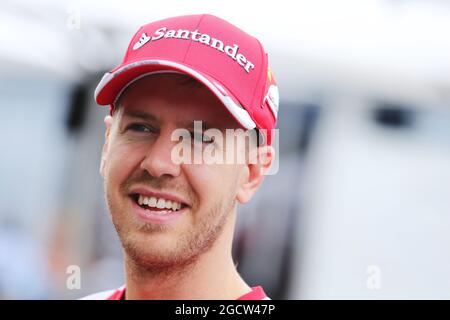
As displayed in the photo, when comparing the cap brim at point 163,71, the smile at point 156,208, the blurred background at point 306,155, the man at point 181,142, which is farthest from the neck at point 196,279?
the blurred background at point 306,155

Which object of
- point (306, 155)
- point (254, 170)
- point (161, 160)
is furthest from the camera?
point (306, 155)

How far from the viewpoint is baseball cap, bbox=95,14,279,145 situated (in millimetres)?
1161

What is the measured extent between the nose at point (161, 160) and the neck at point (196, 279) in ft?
0.67

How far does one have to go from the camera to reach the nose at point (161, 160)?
1134 mm

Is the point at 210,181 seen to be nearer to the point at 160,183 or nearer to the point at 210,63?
the point at 160,183

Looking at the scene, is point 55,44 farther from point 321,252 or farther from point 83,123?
point 321,252

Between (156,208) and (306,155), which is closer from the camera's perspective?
(156,208)

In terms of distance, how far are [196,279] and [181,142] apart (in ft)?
1.09

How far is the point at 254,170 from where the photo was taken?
1280 millimetres

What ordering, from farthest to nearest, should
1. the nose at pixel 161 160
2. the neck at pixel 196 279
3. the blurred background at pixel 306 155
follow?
the blurred background at pixel 306 155, the neck at pixel 196 279, the nose at pixel 161 160

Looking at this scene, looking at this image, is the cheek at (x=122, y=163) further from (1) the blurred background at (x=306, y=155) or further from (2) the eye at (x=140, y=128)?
(1) the blurred background at (x=306, y=155)

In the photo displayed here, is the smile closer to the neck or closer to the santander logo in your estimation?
the neck

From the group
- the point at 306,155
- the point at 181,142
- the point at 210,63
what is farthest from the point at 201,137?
the point at 306,155

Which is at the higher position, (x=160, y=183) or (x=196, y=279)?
(x=160, y=183)
